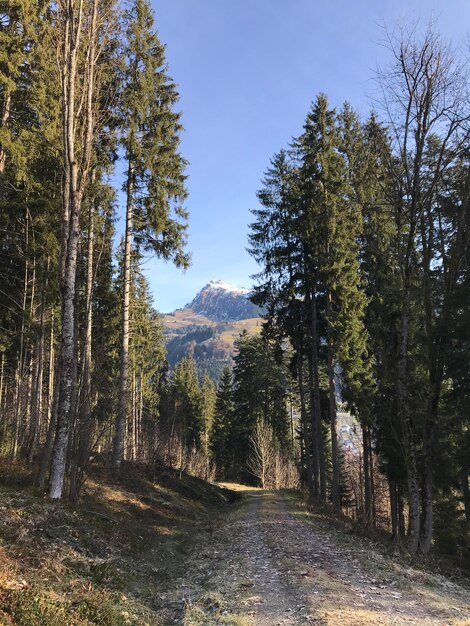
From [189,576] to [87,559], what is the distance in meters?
2.34

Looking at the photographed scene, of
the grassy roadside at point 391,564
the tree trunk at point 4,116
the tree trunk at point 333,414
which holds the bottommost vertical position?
the grassy roadside at point 391,564

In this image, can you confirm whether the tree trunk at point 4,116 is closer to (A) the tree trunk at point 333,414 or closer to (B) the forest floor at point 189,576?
(B) the forest floor at point 189,576

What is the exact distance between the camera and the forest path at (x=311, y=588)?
18.9 ft

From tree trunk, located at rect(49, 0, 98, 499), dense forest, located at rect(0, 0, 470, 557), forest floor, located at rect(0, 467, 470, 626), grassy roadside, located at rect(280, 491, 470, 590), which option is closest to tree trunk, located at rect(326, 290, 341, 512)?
dense forest, located at rect(0, 0, 470, 557)

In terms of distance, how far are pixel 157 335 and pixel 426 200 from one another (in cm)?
3042

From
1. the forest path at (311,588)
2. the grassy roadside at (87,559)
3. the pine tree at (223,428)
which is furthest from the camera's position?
the pine tree at (223,428)

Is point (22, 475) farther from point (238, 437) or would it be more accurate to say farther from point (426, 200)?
point (238, 437)

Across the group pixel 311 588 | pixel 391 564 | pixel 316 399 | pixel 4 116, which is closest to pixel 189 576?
pixel 311 588

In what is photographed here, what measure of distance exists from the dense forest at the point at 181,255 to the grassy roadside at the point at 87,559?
138 centimetres

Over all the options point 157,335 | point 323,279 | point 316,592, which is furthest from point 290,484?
point 316,592

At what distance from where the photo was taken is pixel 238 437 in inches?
1796

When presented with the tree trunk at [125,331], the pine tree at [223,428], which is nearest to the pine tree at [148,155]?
the tree trunk at [125,331]

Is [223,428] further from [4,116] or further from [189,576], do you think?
[189,576]

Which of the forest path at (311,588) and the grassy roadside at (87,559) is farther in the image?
the forest path at (311,588)
